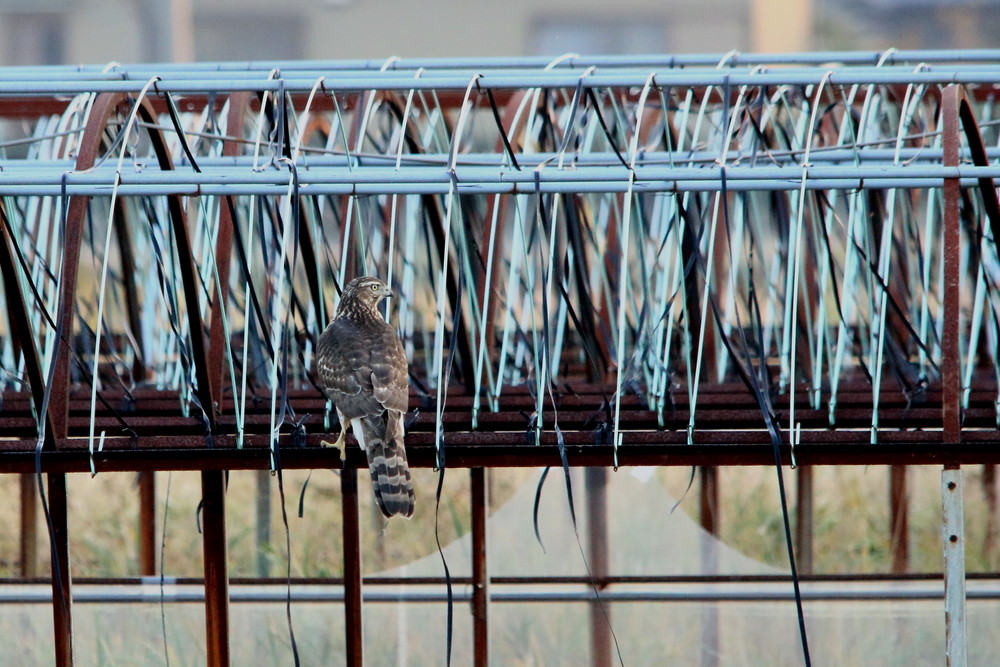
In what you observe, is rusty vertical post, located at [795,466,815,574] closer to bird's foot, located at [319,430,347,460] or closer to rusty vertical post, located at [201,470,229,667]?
bird's foot, located at [319,430,347,460]

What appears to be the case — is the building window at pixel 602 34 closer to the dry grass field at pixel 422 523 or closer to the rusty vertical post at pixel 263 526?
the dry grass field at pixel 422 523

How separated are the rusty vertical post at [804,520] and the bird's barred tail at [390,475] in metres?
3.83

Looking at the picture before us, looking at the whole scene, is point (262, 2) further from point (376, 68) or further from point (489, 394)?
point (489, 394)

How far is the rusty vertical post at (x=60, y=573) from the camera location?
209 inches

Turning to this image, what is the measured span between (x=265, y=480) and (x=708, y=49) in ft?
87.9

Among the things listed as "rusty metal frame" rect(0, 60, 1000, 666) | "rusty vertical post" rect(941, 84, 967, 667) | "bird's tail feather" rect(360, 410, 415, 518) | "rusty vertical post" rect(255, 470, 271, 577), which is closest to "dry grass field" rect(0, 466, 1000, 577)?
"rusty vertical post" rect(255, 470, 271, 577)

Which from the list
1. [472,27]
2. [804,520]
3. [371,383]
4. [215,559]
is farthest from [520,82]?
[472,27]

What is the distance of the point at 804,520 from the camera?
851 cm

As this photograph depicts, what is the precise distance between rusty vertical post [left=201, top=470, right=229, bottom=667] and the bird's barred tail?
0.74m

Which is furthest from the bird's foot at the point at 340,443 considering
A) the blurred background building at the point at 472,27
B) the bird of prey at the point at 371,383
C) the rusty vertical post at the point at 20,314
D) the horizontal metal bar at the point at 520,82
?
the blurred background building at the point at 472,27

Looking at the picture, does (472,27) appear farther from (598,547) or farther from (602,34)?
(598,547)

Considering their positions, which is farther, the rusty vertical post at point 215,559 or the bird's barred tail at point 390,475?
the rusty vertical post at point 215,559

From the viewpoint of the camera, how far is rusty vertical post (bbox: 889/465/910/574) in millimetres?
8471

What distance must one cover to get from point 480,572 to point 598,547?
147 cm
